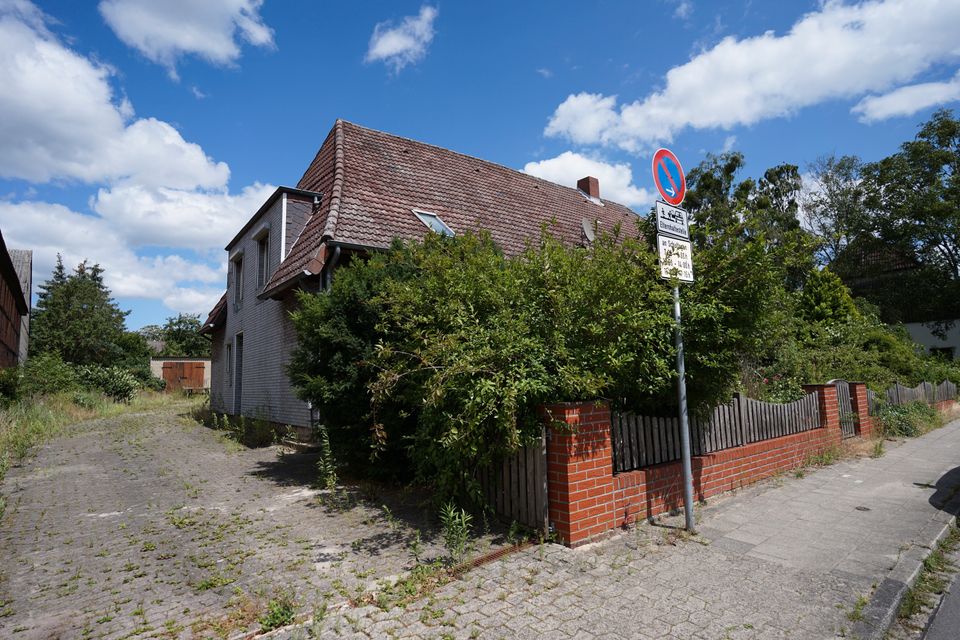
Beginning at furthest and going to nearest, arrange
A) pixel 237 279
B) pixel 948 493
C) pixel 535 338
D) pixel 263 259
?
pixel 237 279 < pixel 263 259 < pixel 948 493 < pixel 535 338

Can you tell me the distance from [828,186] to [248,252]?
36.2m

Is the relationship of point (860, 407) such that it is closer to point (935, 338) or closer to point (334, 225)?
point (334, 225)

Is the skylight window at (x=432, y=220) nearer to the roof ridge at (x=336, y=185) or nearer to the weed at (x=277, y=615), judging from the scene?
the roof ridge at (x=336, y=185)

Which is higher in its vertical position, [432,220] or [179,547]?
[432,220]

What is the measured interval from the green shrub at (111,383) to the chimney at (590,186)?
22435mm

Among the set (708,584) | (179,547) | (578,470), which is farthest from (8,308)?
(708,584)

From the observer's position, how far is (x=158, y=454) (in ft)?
33.4

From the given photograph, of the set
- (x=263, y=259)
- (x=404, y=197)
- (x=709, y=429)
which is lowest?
(x=709, y=429)

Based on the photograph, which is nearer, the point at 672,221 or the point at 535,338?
the point at 535,338

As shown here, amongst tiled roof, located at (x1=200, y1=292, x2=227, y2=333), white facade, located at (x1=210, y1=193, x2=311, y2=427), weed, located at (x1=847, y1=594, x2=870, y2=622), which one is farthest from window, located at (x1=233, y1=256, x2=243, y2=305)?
weed, located at (x1=847, y1=594, x2=870, y2=622)

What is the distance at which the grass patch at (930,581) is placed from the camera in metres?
3.57

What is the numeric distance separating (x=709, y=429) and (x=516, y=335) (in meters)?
3.15

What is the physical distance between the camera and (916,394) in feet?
47.1

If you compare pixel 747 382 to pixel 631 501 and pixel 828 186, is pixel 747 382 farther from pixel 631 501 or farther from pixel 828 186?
pixel 828 186
